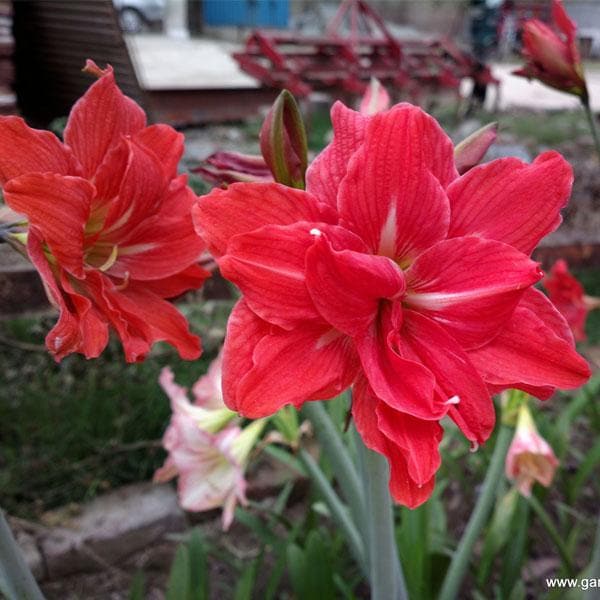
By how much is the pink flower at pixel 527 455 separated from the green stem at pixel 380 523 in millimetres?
439

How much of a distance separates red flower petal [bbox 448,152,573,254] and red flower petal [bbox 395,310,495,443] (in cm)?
8

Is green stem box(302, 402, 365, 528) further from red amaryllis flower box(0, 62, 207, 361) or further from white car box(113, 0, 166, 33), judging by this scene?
white car box(113, 0, 166, 33)

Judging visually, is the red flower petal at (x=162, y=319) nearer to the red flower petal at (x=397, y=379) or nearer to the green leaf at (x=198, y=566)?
the red flower petal at (x=397, y=379)

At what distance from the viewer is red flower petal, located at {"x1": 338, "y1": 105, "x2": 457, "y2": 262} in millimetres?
527

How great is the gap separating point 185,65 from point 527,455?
7921 mm

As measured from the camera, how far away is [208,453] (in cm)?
115

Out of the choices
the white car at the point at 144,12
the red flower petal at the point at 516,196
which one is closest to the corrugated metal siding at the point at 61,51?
the red flower petal at the point at 516,196

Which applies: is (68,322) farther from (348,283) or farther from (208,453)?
(208,453)

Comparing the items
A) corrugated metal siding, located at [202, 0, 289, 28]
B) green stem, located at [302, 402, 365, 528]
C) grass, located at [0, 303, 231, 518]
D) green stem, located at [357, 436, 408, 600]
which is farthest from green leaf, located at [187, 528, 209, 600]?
corrugated metal siding, located at [202, 0, 289, 28]

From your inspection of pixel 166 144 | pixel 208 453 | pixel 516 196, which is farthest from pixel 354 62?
pixel 516 196

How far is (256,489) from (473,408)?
1295 mm

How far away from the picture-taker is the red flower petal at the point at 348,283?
498 mm

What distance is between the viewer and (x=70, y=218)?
57cm

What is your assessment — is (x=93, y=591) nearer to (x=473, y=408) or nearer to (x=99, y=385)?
(x=99, y=385)
